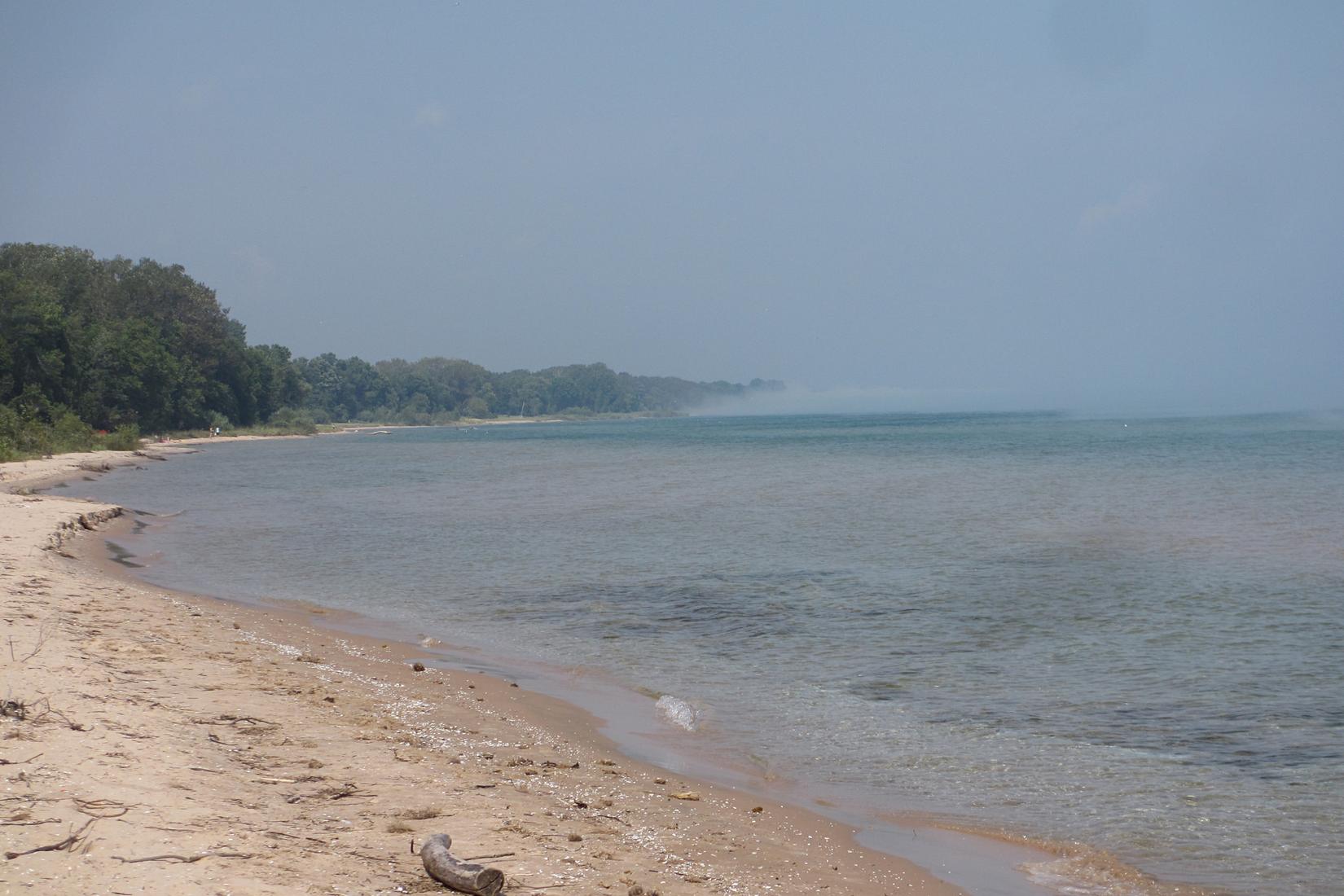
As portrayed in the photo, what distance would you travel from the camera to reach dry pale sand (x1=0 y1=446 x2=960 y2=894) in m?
5.42

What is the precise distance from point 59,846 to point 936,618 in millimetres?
12450

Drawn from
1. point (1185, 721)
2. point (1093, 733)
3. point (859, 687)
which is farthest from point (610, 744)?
point (1185, 721)

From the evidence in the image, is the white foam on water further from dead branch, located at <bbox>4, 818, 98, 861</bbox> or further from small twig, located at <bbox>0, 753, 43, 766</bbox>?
dead branch, located at <bbox>4, 818, 98, 861</bbox>

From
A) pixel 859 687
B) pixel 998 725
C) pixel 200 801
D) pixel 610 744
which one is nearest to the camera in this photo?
pixel 200 801

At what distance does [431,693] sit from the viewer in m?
10.5

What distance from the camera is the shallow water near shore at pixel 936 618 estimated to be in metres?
8.41

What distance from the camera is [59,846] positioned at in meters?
5.21

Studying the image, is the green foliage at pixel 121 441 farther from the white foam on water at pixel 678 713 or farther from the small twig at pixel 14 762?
the small twig at pixel 14 762

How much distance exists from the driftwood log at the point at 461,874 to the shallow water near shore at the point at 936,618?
3601 mm

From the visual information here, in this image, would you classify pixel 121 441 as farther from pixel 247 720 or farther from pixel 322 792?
pixel 322 792

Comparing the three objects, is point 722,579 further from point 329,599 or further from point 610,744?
point 610,744

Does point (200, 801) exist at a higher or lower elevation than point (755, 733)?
higher

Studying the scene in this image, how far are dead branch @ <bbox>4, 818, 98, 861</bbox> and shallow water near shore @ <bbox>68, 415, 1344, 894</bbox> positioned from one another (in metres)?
5.26

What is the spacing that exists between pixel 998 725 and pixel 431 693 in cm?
553
